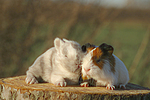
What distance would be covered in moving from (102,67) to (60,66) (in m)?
0.75

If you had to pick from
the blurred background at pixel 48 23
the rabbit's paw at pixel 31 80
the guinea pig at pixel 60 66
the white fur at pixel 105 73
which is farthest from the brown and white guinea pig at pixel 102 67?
the blurred background at pixel 48 23

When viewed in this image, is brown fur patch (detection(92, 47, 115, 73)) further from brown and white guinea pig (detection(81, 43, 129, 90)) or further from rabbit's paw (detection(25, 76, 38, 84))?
rabbit's paw (detection(25, 76, 38, 84))

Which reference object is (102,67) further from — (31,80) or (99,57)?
(31,80)

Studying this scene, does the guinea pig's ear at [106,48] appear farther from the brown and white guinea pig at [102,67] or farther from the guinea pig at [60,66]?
the guinea pig at [60,66]

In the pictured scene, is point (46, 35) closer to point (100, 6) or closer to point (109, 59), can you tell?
point (100, 6)

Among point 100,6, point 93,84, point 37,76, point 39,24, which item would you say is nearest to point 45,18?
point 39,24

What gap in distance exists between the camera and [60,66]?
3363 millimetres

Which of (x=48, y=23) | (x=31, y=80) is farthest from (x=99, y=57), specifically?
(x=48, y=23)

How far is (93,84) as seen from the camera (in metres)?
3.35

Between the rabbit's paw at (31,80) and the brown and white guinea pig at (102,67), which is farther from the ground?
the brown and white guinea pig at (102,67)

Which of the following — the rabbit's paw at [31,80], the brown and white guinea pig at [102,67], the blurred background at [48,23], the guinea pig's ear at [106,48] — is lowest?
the rabbit's paw at [31,80]

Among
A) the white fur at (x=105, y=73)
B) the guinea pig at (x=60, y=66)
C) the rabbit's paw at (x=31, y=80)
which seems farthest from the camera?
the rabbit's paw at (x=31, y=80)

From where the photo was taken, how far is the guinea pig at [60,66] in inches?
125

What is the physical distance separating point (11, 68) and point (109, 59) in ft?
19.1
